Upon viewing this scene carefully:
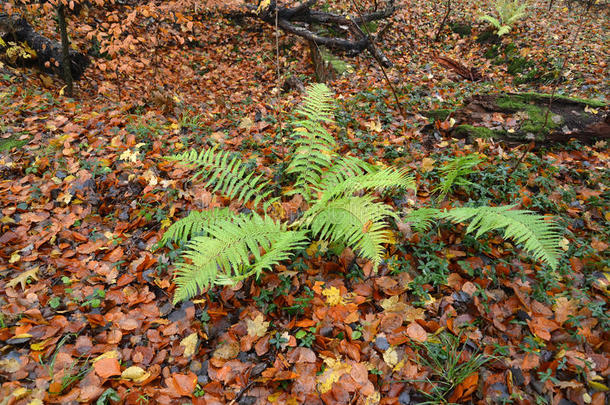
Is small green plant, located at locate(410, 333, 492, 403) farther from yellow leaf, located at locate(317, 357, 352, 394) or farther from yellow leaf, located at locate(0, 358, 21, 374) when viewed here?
yellow leaf, located at locate(0, 358, 21, 374)

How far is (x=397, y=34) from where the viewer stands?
762 cm

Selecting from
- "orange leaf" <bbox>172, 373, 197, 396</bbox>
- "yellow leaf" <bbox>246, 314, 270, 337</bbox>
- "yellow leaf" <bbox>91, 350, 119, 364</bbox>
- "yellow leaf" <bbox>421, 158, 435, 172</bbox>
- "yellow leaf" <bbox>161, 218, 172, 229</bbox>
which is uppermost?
"yellow leaf" <bbox>421, 158, 435, 172</bbox>

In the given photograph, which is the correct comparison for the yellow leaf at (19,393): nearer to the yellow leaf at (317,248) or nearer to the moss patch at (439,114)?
the yellow leaf at (317,248)

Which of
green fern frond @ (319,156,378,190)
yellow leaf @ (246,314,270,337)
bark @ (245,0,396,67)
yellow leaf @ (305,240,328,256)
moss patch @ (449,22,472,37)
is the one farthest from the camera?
moss patch @ (449,22,472,37)

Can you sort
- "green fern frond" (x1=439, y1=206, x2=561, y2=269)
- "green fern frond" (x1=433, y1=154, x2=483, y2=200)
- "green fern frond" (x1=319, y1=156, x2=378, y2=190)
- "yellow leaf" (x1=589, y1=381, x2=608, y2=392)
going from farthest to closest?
"green fern frond" (x1=319, y1=156, x2=378, y2=190), "green fern frond" (x1=433, y1=154, x2=483, y2=200), "green fern frond" (x1=439, y1=206, x2=561, y2=269), "yellow leaf" (x1=589, y1=381, x2=608, y2=392)

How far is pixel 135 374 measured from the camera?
79.2 inches

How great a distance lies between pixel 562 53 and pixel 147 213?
305 inches

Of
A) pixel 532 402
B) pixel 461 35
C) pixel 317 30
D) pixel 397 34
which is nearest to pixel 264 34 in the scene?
pixel 317 30

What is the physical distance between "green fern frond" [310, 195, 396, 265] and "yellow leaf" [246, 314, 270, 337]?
73 centimetres

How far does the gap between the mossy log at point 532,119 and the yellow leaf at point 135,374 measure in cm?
401

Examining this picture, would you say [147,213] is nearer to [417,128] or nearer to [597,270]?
[417,128]

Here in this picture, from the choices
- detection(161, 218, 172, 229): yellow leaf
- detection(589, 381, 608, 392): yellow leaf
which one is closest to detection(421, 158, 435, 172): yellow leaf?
detection(589, 381, 608, 392): yellow leaf

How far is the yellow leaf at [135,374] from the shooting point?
6.55 ft

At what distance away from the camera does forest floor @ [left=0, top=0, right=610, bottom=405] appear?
6.35 ft
